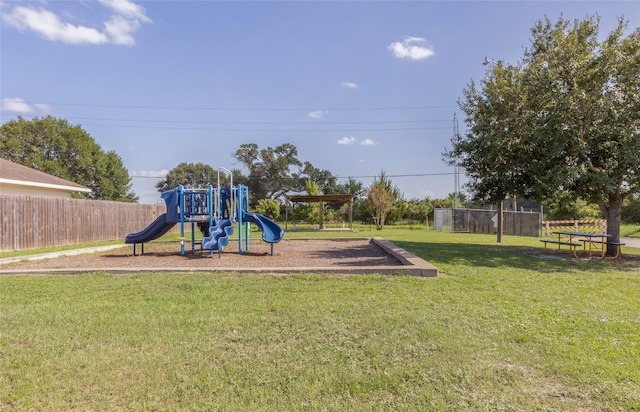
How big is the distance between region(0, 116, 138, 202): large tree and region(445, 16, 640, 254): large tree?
34.8 metres

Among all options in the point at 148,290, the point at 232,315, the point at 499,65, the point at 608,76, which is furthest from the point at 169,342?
the point at 499,65

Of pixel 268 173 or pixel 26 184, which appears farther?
pixel 268 173

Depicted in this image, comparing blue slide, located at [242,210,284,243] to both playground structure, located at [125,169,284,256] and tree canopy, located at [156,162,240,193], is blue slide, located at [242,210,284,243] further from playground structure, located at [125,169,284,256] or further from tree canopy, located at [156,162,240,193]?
tree canopy, located at [156,162,240,193]

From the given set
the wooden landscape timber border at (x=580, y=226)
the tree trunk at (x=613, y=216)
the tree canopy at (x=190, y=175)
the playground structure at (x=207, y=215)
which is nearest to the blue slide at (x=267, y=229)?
the playground structure at (x=207, y=215)

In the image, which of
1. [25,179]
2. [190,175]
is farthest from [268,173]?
[25,179]

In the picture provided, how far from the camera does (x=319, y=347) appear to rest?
3.32 m

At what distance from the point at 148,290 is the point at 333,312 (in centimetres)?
299

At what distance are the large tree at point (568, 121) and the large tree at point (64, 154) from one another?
1369 inches

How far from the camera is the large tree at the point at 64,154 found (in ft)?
105

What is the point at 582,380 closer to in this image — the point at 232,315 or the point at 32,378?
the point at 232,315

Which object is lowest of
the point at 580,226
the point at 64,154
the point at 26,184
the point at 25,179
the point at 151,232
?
the point at 580,226

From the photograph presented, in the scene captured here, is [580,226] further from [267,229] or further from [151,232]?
[151,232]

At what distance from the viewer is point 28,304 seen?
15.9 ft

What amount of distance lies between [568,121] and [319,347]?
370 inches
